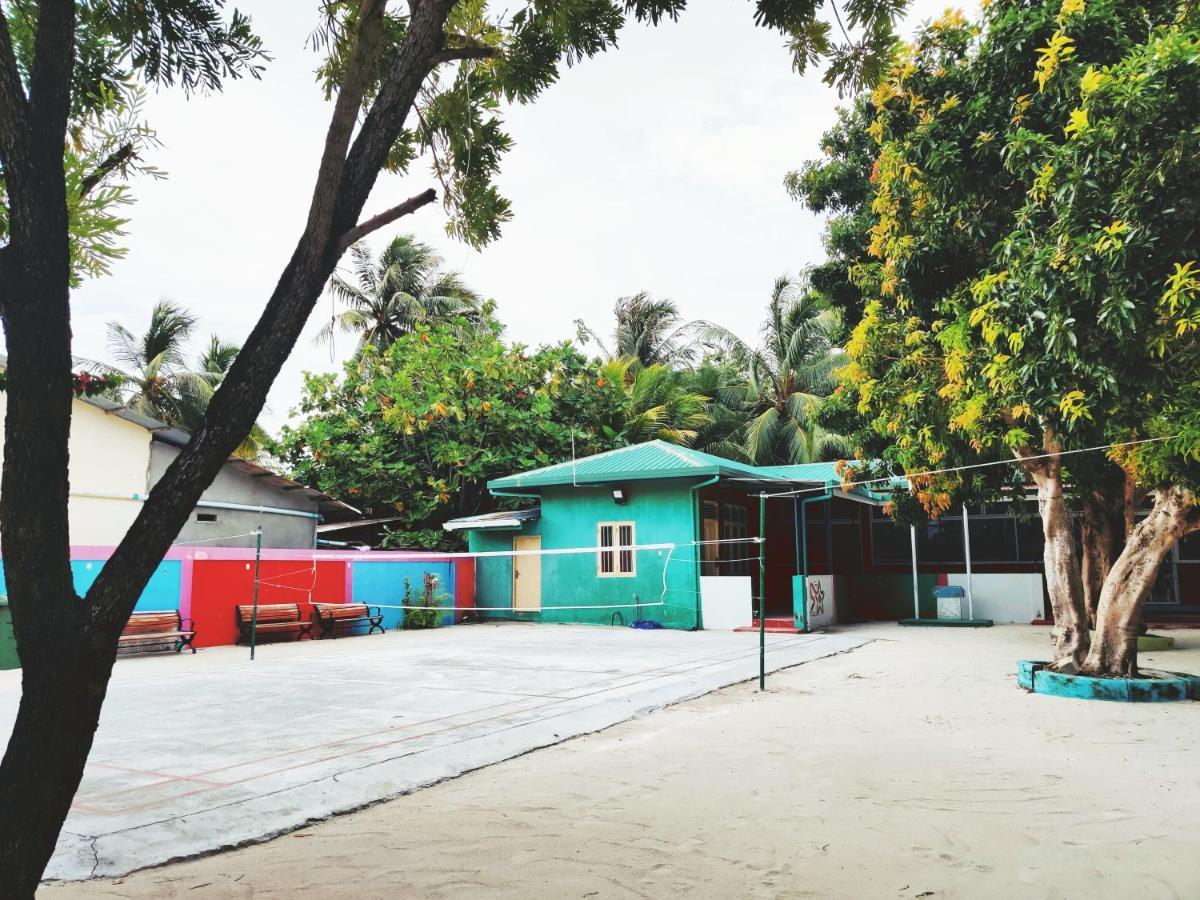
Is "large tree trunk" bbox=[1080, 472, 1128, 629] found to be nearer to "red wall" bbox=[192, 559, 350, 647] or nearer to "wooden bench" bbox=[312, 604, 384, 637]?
"wooden bench" bbox=[312, 604, 384, 637]

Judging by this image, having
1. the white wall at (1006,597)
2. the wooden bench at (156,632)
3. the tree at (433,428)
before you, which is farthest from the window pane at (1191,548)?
the wooden bench at (156,632)

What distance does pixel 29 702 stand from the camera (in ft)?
8.82

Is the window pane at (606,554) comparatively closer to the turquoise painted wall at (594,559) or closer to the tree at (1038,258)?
the turquoise painted wall at (594,559)

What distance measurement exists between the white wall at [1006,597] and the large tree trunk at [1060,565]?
9.37 metres

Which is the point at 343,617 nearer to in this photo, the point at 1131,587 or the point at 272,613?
the point at 272,613

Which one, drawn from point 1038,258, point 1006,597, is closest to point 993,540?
point 1006,597

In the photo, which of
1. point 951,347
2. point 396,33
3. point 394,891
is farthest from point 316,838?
point 951,347

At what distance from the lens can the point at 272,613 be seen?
53.8 feet

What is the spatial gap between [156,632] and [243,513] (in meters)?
6.15

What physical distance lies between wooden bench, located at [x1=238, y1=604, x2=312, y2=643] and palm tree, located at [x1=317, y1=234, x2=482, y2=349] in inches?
605

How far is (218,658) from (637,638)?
23.7ft

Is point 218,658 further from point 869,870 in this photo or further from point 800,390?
point 800,390

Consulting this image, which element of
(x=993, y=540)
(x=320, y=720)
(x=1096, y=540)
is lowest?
(x=320, y=720)

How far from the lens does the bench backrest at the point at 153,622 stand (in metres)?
13.9
